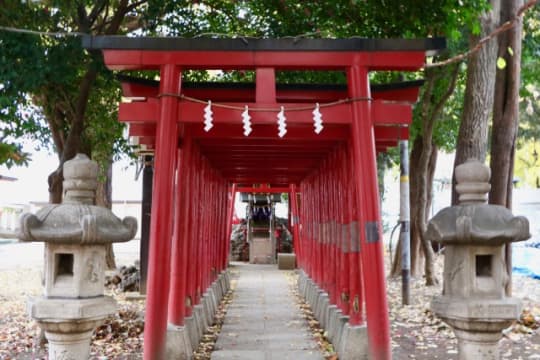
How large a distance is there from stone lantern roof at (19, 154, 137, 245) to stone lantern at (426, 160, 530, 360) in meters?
3.08

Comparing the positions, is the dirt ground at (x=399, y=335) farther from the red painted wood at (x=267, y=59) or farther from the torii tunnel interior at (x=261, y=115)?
the red painted wood at (x=267, y=59)

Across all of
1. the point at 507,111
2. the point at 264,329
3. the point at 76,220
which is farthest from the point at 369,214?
the point at 264,329

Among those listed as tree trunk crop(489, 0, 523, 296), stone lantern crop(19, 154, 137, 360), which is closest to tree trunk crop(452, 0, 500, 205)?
tree trunk crop(489, 0, 523, 296)

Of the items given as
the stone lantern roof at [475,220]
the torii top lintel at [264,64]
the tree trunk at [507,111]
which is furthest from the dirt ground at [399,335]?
the torii top lintel at [264,64]

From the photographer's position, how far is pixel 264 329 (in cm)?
1049

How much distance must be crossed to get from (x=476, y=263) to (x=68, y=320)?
3.92 metres

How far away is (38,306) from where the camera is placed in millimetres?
5199

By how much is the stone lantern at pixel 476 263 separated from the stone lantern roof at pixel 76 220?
10.1 feet

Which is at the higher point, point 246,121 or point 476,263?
point 246,121

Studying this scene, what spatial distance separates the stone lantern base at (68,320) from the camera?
519cm

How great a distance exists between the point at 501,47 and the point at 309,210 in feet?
22.3

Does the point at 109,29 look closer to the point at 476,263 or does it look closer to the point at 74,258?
the point at 74,258

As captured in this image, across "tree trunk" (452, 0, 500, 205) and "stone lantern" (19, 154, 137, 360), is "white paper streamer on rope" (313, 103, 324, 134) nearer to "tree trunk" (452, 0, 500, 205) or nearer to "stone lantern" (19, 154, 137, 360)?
"stone lantern" (19, 154, 137, 360)

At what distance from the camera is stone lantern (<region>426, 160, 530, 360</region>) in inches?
195
